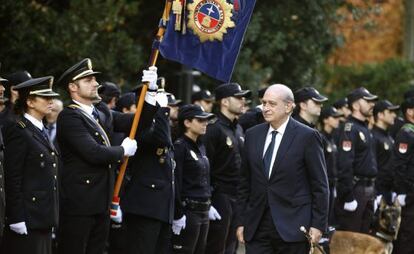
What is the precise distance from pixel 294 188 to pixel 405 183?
5211 millimetres

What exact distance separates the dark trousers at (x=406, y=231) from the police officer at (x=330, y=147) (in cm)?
101

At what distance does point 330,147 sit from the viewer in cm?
1393

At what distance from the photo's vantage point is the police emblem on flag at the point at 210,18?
9.90 m

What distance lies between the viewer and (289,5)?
21.1 m

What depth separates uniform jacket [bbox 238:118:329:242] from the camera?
8.97 metres

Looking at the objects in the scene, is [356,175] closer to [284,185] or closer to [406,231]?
[406,231]

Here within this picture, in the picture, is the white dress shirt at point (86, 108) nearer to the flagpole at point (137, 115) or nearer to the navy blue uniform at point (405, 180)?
the flagpole at point (137, 115)

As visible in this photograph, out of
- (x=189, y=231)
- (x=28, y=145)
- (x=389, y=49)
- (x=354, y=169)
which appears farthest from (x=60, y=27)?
(x=389, y=49)

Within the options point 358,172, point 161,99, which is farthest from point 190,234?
point 358,172

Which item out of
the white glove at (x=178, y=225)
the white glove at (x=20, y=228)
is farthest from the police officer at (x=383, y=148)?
the white glove at (x=20, y=228)

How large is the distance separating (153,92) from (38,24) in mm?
8139

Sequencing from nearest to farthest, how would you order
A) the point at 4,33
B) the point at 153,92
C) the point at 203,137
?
the point at 153,92
the point at 203,137
the point at 4,33

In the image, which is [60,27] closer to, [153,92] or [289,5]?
[289,5]

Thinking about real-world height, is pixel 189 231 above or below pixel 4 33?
below
